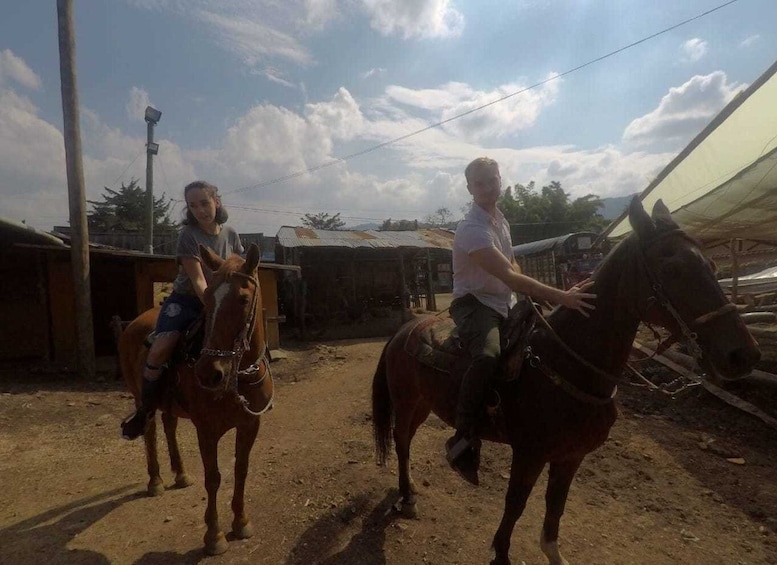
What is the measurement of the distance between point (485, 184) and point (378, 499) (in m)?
2.93

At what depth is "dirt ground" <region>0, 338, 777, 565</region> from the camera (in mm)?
3127

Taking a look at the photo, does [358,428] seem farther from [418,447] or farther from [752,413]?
[752,413]

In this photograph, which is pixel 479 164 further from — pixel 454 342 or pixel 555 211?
pixel 555 211

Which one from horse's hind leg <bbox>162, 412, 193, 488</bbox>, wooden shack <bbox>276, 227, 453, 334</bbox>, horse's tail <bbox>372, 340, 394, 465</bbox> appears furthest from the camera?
wooden shack <bbox>276, 227, 453, 334</bbox>

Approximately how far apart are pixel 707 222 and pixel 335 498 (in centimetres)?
810

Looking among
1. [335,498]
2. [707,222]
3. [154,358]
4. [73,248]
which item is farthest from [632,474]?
[73,248]

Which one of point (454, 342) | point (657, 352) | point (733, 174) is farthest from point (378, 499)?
point (733, 174)

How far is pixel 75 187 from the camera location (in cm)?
852

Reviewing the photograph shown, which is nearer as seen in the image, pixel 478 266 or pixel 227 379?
pixel 227 379

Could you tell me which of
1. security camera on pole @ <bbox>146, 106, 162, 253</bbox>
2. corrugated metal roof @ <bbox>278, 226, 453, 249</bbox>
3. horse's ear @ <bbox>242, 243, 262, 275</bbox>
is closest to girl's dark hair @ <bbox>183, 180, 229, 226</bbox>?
horse's ear @ <bbox>242, 243, 262, 275</bbox>

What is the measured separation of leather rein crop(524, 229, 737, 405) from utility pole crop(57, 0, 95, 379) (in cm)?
910

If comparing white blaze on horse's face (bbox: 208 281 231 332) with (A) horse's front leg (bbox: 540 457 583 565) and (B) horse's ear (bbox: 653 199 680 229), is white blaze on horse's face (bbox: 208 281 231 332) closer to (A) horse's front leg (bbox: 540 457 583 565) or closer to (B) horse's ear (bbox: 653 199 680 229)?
(A) horse's front leg (bbox: 540 457 583 565)

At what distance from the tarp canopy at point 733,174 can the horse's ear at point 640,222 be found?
4.69 metres

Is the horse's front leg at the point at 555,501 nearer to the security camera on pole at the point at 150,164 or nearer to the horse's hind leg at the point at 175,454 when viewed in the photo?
the horse's hind leg at the point at 175,454
